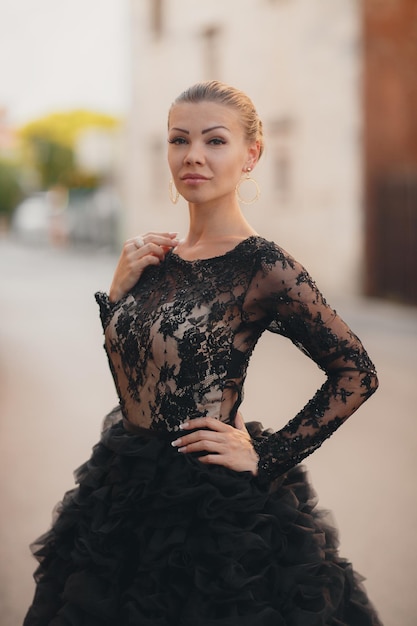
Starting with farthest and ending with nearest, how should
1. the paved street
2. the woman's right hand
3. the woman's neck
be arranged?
1. the paved street
2. the woman's right hand
3. the woman's neck

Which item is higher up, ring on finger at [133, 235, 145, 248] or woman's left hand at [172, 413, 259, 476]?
ring on finger at [133, 235, 145, 248]

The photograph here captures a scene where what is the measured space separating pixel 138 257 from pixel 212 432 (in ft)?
1.85

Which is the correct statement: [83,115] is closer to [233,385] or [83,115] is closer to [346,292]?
[346,292]

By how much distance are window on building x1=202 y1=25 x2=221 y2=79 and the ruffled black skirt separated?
19.3 m

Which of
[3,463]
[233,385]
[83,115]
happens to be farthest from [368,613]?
[83,115]

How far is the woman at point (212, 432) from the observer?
2326 mm

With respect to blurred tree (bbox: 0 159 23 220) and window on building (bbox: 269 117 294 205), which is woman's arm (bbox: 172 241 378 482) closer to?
window on building (bbox: 269 117 294 205)

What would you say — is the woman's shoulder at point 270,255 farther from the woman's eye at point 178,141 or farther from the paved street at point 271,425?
the paved street at point 271,425

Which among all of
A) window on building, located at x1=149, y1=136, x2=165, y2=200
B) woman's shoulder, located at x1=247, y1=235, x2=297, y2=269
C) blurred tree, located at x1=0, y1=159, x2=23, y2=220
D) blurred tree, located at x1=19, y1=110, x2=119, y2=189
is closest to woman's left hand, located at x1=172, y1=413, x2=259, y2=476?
woman's shoulder, located at x1=247, y1=235, x2=297, y2=269

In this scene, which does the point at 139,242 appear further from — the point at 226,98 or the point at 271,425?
the point at 271,425

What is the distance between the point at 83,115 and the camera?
319 feet

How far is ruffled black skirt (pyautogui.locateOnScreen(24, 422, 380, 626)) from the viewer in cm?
231

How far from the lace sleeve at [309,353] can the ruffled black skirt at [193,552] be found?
0.11 m

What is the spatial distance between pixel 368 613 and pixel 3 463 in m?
4.34
